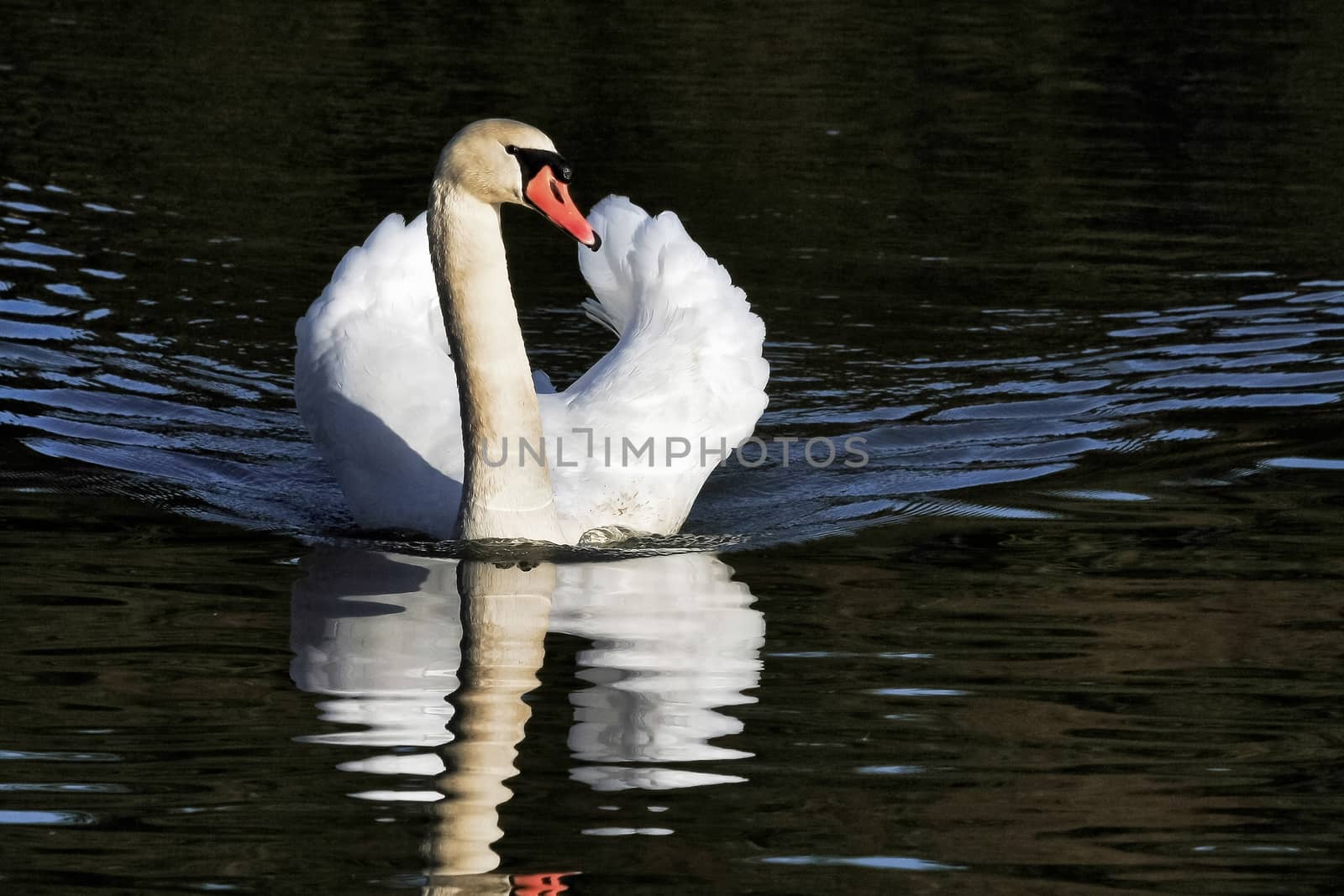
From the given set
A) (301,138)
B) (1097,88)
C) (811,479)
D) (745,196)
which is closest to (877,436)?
(811,479)

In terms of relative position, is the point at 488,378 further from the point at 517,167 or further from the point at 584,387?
the point at 584,387

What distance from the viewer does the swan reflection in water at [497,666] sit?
560cm

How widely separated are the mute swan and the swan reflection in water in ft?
0.95

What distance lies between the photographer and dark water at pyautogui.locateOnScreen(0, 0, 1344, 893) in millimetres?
5297

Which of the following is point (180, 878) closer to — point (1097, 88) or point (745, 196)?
point (745, 196)

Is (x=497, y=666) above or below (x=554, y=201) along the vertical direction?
below

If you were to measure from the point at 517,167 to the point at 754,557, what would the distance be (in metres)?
1.83

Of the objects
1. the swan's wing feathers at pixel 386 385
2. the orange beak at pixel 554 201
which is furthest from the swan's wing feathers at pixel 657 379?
the orange beak at pixel 554 201

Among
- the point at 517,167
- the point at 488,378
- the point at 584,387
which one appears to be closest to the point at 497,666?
the point at 488,378

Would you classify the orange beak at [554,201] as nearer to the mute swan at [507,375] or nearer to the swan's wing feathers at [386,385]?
the mute swan at [507,375]

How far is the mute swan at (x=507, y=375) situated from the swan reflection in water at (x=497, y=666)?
291 mm

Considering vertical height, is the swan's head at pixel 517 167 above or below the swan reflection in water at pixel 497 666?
above

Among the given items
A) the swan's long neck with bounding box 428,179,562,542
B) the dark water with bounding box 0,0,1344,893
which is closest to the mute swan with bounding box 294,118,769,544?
the swan's long neck with bounding box 428,179,562,542

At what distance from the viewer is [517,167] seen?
7.37m
